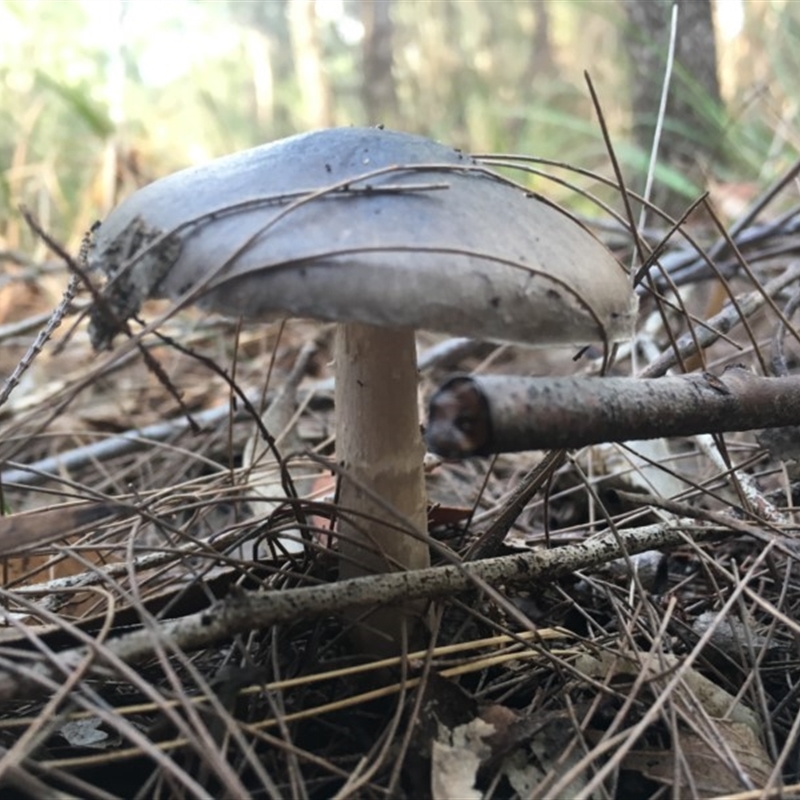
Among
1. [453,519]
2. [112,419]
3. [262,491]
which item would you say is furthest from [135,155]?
[453,519]

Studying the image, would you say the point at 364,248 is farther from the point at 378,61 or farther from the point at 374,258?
the point at 378,61

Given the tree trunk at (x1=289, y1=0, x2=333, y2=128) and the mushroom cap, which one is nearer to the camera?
the mushroom cap

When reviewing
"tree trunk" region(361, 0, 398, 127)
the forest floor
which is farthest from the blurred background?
the forest floor

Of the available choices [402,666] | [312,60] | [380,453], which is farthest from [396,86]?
[402,666]

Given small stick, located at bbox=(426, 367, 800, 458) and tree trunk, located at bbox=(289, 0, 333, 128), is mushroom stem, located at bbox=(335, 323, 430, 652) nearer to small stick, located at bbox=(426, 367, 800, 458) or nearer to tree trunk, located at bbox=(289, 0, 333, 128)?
small stick, located at bbox=(426, 367, 800, 458)

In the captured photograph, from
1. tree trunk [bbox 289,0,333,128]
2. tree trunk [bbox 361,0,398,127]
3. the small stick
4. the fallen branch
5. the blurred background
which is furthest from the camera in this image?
tree trunk [bbox 289,0,333,128]

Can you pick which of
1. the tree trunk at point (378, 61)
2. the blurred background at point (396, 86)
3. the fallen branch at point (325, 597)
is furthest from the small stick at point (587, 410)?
the tree trunk at point (378, 61)
